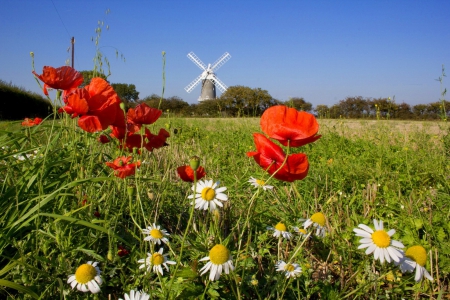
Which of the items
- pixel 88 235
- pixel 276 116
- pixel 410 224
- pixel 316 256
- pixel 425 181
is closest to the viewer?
pixel 276 116

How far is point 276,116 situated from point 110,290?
846mm

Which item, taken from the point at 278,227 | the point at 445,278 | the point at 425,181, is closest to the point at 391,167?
the point at 425,181

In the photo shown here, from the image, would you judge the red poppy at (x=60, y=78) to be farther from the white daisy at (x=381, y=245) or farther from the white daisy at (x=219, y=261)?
the white daisy at (x=381, y=245)

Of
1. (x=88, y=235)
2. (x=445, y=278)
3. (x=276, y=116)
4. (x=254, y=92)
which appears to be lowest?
(x=445, y=278)

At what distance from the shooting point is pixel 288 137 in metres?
1.01

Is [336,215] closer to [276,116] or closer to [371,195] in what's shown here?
[371,195]

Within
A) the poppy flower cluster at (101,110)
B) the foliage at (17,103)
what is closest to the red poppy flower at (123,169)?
the poppy flower cluster at (101,110)

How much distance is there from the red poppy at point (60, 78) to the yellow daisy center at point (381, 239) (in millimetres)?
1162

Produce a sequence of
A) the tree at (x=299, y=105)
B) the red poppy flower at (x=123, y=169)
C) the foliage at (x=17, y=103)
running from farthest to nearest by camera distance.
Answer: the foliage at (x=17, y=103)
the tree at (x=299, y=105)
the red poppy flower at (x=123, y=169)

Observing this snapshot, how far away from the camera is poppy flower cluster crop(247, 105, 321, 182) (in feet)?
3.26

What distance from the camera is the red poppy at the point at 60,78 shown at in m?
1.30

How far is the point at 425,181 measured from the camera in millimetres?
2602

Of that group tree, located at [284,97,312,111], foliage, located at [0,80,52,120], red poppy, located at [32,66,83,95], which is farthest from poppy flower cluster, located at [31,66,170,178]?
foliage, located at [0,80,52,120]

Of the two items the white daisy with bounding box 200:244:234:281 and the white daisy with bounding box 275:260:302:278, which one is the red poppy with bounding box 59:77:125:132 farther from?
the white daisy with bounding box 275:260:302:278
